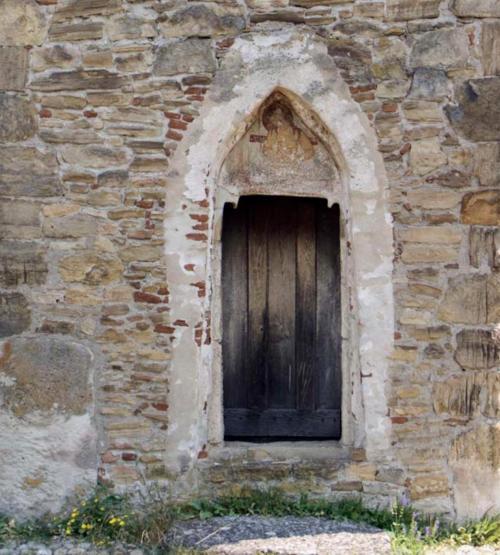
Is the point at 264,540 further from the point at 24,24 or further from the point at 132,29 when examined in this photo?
the point at 24,24

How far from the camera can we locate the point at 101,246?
429 centimetres

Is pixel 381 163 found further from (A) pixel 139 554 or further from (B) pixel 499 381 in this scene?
(A) pixel 139 554

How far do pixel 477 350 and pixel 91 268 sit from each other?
2350mm

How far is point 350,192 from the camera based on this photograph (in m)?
4.29

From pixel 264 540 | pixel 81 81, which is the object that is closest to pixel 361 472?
pixel 264 540

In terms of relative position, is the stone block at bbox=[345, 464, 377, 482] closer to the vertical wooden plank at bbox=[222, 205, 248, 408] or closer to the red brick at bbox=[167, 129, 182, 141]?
the vertical wooden plank at bbox=[222, 205, 248, 408]

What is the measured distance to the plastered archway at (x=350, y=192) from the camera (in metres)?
4.26

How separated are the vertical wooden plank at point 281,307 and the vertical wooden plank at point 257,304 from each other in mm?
41

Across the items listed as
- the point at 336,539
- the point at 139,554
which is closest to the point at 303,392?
the point at 336,539

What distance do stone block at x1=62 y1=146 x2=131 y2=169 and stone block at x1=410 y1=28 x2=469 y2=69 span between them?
1814 millimetres

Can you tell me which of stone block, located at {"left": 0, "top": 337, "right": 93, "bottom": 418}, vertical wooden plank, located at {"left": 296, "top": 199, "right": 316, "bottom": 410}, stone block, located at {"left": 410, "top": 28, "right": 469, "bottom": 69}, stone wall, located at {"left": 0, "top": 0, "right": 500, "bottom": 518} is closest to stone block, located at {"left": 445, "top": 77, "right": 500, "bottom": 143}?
stone wall, located at {"left": 0, "top": 0, "right": 500, "bottom": 518}

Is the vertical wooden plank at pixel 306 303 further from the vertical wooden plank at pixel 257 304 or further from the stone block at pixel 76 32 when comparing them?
the stone block at pixel 76 32

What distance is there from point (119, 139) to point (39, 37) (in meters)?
0.79

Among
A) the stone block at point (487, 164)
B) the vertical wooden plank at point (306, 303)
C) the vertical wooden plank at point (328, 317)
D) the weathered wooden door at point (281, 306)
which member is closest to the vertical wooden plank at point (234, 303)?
the weathered wooden door at point (281, 306)
